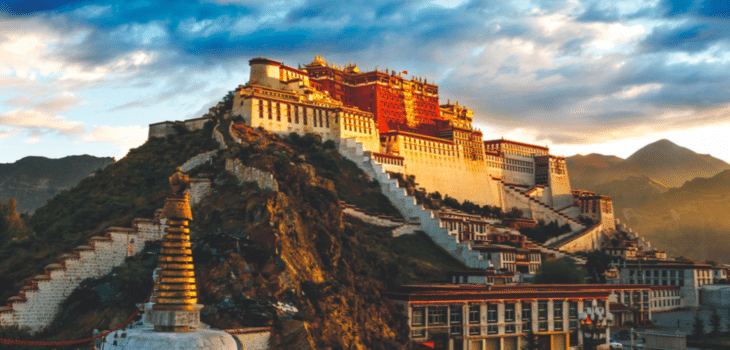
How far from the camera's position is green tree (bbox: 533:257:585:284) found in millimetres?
71375

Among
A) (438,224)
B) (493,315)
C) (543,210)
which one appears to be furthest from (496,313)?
(543,210)

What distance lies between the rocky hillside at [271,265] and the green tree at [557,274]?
10.2 meters

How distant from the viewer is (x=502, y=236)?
84.7 m

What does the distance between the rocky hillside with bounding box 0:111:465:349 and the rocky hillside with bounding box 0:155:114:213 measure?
344 ft

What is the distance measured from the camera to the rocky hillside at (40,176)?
163 m

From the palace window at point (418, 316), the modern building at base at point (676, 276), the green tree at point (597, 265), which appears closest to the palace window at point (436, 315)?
the palace window at point (418, 316)

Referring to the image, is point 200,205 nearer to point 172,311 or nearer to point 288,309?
point 288,309

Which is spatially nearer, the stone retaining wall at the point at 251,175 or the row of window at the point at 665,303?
A: the stone retaining wall at the point at 251,175

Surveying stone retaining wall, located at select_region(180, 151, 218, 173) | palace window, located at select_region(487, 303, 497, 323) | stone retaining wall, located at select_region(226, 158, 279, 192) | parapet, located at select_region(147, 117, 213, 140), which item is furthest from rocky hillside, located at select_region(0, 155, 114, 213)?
palace window, located at select_region(487, 303, 497, 323)

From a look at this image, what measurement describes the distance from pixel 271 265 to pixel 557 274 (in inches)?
1475

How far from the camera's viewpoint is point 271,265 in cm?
4231

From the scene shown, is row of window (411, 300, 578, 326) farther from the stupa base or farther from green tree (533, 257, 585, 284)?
the stupa base

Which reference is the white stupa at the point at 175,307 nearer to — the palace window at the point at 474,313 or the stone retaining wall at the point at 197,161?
the palace window at the point at 474,313

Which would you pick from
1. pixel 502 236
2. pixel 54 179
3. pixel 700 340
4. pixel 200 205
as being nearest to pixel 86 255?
pixel 200 205
